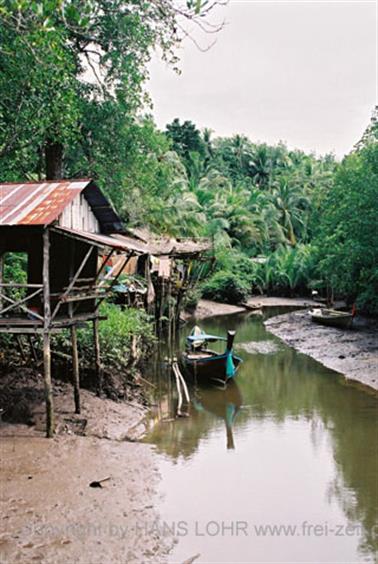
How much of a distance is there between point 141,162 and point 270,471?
10.7 meters

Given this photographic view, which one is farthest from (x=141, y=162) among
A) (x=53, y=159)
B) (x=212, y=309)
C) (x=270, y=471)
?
(x=212, y=309)

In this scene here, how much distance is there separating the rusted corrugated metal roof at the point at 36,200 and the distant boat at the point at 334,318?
18.0m

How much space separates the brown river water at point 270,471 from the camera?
7320 millimetres

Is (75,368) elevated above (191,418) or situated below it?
above

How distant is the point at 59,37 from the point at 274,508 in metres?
11.1

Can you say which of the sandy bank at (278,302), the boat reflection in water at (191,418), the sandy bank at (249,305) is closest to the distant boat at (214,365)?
the boat reflection in water at (191,418)

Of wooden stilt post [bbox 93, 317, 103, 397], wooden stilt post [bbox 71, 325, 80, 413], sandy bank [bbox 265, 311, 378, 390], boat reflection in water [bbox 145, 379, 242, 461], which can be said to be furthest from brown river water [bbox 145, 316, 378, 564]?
wooden stilt post [bbox 71, 325, 80, 413]

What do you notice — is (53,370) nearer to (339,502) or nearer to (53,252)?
(53,252)

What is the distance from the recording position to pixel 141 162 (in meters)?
17.3

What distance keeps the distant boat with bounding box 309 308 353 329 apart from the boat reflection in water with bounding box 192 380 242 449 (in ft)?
36.0

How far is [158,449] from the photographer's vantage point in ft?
34.3

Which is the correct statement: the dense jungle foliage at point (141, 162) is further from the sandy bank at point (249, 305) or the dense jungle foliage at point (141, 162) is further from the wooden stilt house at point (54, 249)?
the wooden stilt house at point (54, 249)

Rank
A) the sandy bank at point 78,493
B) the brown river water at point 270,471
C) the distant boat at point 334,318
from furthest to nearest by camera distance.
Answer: the distant boat at point 334,318 < the brown river water at point 270,471 < the sandy bank at point 78,493

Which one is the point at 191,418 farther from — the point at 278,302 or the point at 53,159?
the point at 278,302
